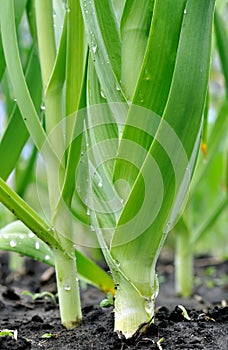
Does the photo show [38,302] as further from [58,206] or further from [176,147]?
[176,147]

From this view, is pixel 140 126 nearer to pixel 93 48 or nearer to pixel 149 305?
pixel 93 48

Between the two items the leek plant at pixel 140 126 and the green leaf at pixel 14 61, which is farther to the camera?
the green leaf at pixel 14 61

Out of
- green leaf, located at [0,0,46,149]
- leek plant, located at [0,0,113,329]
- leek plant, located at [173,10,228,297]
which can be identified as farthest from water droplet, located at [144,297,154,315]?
leek plant, located at [173,10,228,297]

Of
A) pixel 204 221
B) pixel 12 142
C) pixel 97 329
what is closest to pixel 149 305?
pixel 97 329

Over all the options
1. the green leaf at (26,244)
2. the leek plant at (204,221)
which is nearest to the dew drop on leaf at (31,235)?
the green leaf at (26,244)

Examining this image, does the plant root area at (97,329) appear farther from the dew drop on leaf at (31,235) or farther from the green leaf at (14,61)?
the green leaf at (14,61)

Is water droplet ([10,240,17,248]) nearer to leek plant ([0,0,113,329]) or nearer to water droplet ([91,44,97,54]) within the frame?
leek plant ([0,0,113,329])
